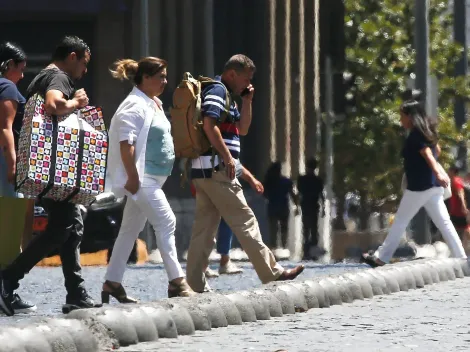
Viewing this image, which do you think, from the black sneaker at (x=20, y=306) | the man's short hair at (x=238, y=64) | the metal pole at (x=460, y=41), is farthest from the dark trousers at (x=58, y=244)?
the metal pole at (x=460, y=41)

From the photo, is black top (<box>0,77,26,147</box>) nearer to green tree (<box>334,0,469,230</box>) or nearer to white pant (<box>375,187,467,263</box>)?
white pant (<box>375,187,467,263</box>)

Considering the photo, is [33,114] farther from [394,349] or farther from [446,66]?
[446,66]

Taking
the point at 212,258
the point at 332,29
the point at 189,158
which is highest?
the point at 332,29

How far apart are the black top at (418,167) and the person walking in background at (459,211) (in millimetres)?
8895

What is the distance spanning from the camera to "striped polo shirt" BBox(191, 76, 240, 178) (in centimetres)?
1229

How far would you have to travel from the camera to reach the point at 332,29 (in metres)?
26.7

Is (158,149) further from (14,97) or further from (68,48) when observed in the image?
(14,97)

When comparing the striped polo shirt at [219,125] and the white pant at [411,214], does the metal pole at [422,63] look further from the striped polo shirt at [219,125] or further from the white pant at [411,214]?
the striped polo shirt at [219,125]

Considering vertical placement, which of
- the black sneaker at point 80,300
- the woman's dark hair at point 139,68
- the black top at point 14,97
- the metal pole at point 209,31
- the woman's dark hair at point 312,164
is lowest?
the black sneaker at point 80,300

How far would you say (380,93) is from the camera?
3675 centimetres

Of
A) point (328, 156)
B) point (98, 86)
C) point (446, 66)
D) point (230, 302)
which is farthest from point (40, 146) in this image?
point (446, 66)

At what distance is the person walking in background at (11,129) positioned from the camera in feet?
36.1

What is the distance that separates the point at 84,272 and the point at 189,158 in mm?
5430

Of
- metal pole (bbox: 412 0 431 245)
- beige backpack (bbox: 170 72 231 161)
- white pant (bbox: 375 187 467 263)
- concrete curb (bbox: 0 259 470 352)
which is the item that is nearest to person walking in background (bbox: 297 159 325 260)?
metal pole (bbox: 412 0 431 245)
